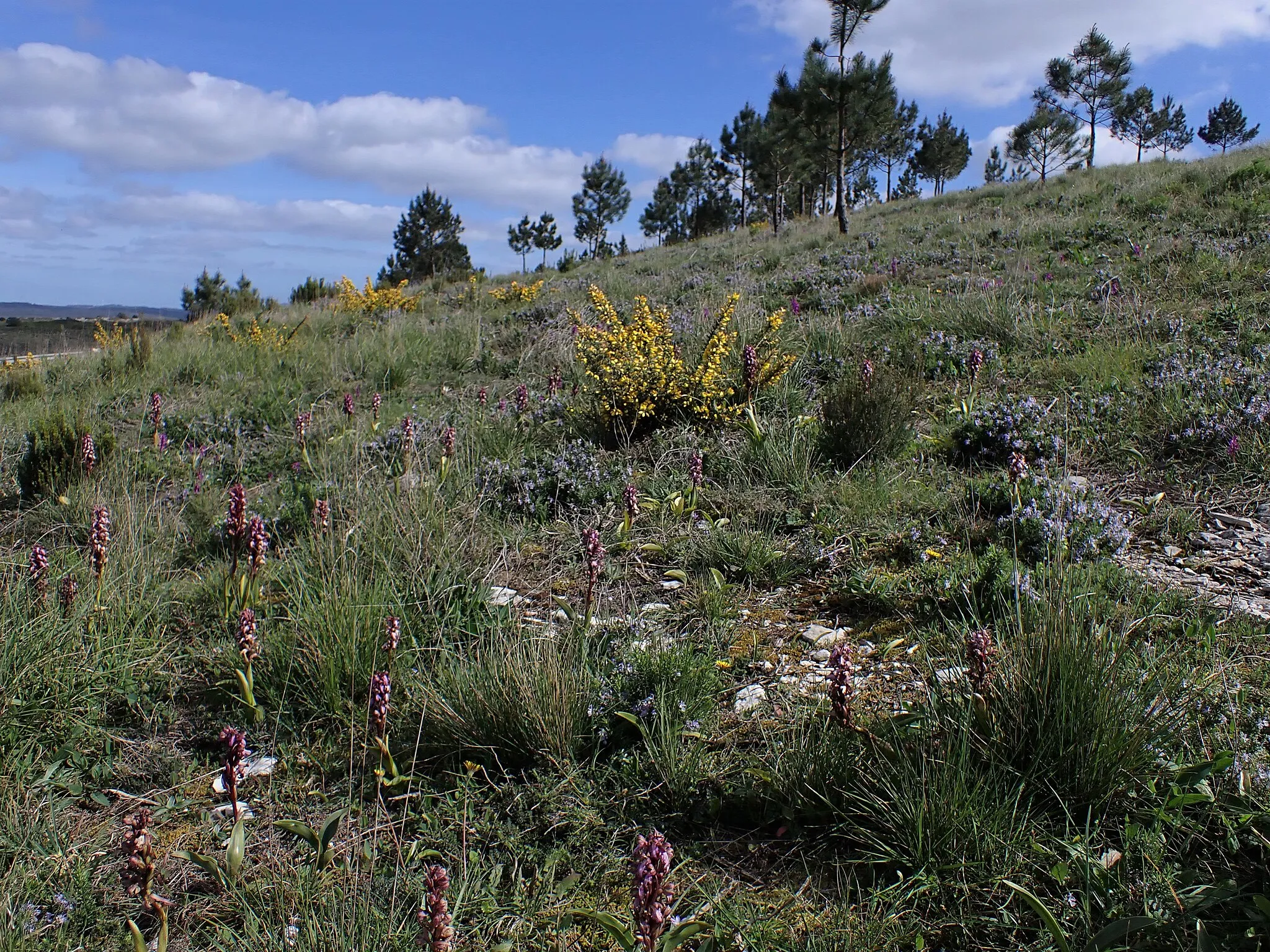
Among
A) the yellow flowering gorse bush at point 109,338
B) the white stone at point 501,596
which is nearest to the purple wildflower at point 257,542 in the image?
the white stone at point 501,596

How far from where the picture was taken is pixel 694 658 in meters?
2.60

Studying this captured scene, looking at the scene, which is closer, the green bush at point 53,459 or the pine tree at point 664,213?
the green bush at point 53,459

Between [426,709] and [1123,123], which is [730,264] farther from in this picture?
[1123,123]

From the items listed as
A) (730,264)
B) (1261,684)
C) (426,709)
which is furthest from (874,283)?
(426,709)

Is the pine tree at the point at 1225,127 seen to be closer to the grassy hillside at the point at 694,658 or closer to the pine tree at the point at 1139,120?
the pine tree at the point at 1139,120

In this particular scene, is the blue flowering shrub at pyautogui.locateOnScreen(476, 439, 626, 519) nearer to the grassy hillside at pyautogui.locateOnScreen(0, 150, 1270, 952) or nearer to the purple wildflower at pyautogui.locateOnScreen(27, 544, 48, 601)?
the grassy hillside at pyautogui.locateOnScreen(0, 150, 1270, 952)

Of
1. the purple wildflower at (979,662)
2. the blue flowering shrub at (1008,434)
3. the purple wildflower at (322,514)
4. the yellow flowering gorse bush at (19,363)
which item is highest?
the yellow flowering gorse bush at (19,363)

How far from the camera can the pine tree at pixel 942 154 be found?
45844 millimetres

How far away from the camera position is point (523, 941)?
5.70ft

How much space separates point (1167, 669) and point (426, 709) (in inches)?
84.4

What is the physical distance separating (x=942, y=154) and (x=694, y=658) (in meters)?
51.3

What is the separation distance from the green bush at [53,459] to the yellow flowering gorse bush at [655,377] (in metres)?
3.19

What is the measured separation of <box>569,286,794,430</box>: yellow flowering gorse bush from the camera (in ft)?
16.4

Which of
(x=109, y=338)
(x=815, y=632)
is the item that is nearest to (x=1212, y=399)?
(x=815, y=632)
